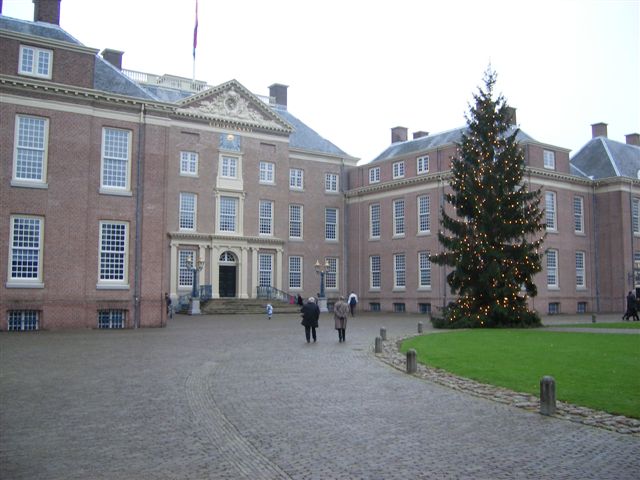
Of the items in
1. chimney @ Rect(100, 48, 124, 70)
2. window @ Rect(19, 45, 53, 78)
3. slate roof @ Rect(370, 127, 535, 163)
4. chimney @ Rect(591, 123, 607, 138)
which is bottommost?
window @ Rect(19, 45, 53, 78)

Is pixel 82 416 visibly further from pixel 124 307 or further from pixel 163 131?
pixel 163 131

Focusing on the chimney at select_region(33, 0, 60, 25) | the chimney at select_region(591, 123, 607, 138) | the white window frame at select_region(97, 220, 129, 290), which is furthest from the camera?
the chimney at select_region(591, 123, 607, 138)

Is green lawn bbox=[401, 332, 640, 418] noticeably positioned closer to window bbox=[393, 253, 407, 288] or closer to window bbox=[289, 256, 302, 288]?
window bbox=[393, 253, 407, 288]

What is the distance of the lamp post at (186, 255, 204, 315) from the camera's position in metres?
42.4

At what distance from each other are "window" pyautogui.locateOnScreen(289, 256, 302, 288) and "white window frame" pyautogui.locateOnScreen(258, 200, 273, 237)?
3.18 meters

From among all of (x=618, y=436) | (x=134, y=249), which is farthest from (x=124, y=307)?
(x=618, y=436)

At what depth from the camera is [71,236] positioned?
29656mm

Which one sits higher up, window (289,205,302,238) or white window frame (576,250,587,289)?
window (289,205,302,238)

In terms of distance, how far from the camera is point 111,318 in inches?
1191

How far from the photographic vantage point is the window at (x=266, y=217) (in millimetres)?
50625

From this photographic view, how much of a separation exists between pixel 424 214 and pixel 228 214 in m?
14.9

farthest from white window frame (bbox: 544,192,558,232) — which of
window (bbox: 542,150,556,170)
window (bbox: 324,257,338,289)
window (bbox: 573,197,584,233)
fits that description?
window (bbox: 324,257,338,289)

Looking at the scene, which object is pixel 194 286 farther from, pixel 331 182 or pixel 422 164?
pixel 422 164

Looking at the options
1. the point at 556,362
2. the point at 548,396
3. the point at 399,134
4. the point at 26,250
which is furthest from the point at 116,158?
the point at 399,134
